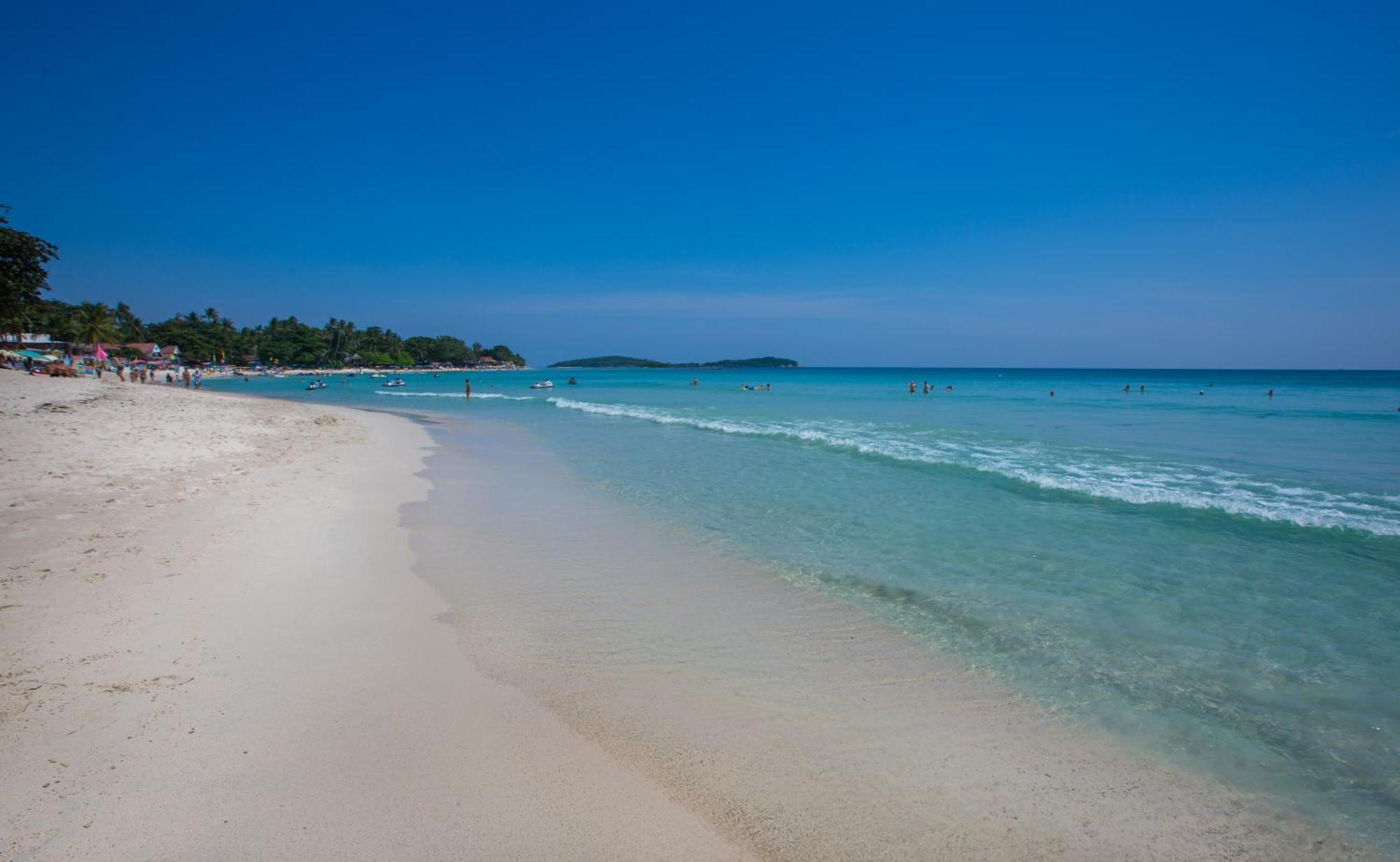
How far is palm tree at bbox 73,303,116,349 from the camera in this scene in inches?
3113

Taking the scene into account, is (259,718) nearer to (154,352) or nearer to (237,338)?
(154,352)

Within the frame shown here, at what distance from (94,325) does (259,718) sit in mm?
107966

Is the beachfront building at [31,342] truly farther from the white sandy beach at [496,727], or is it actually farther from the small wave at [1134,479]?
the small wave at [1134,479]

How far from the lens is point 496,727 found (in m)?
4.18

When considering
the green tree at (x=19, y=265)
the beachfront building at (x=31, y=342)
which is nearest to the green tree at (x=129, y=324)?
the beachfront building at (x=31, y=342)

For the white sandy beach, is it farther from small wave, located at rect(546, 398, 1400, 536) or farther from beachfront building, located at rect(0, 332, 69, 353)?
beachfront building, located at rect(0, 332, 69, 353)

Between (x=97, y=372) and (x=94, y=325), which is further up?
(x=94, y=325)

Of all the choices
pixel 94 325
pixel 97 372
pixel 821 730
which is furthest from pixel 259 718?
pixel 94 325

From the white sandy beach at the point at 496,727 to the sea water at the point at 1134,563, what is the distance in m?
0.77

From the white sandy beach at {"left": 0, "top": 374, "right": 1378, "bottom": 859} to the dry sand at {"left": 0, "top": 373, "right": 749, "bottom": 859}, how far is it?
2cm

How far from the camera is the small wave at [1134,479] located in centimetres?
1091

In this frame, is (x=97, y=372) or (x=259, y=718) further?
(x=97, y=372)

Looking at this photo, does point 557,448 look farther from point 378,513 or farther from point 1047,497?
point 1047,497

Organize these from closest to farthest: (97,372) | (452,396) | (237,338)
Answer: (97,372)
(452,396)
(237,338)
